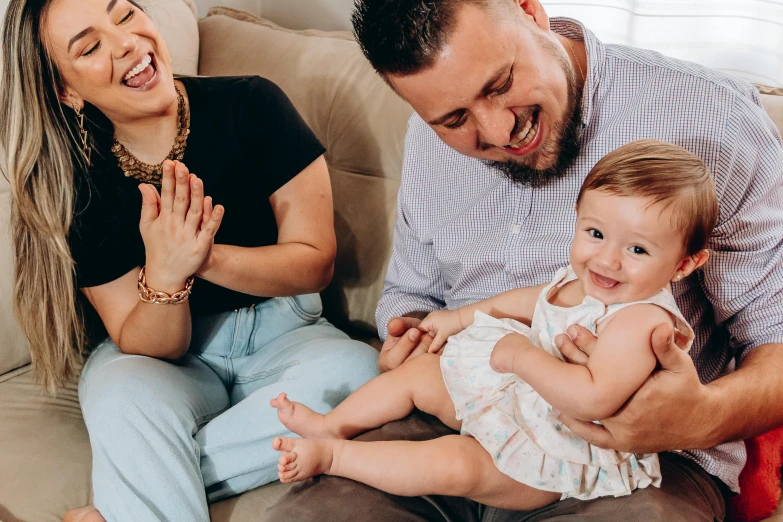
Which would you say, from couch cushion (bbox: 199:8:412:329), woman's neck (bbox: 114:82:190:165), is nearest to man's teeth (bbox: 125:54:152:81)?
woman's neck (bbox: 114:82:190:165)

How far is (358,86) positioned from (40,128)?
688 millimetres

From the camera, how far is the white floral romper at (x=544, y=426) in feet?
3.60

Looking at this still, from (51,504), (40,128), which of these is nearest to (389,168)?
(40,128)

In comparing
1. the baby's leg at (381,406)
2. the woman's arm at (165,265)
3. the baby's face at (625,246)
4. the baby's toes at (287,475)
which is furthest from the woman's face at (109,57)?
the baby's face at (625,246)

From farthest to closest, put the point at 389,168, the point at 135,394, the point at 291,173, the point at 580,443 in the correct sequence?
the point at 389,168, the point at 291,173, the point at 135,394, the point at 580,443

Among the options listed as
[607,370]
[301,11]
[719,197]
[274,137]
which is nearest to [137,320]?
[274,137]

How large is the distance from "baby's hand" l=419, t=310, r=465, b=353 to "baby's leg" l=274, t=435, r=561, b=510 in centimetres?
20

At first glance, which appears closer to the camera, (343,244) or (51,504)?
(51,504)

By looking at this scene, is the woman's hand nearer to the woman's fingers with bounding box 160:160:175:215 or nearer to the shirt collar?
the woman's fingers with bounding box 160:160:175:215

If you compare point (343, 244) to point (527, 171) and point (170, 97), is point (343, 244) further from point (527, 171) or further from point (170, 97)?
point (527, 171)

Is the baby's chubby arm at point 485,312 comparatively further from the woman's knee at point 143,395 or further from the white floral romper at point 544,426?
the woman's knee at point 143,395

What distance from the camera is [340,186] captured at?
1854 mm

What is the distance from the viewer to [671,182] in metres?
1.00

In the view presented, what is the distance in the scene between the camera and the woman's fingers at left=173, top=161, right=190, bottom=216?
1.37 m
